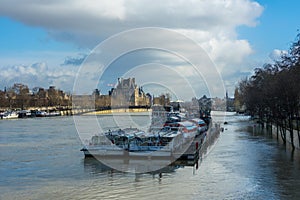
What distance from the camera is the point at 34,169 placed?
26.1 m

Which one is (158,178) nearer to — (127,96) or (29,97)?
(127,96)

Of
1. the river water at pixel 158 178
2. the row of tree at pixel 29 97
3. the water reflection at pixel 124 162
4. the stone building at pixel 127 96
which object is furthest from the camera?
the row of tree at pixel 29 97

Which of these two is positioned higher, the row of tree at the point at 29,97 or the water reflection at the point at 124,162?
the row of tree at the point at 29,97

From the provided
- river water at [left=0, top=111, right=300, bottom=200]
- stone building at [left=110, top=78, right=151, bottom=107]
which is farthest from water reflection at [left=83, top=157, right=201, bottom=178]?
stone building at [left=110, top=78, right=151, bottom=107]

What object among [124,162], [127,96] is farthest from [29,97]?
[124,162]

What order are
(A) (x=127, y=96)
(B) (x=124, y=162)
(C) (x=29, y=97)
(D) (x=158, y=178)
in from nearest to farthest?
(D) (x=158, y=178)
(B) (x=124, y=162)
(A) (x=127, y=96)
(C) (x=29, y=97)

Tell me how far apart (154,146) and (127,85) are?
51.0m

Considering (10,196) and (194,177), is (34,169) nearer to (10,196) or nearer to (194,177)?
(10,196)

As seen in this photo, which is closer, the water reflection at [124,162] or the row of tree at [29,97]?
the water reflection at [124,162]

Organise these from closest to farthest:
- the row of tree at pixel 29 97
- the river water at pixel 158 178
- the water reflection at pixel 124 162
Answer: the river water at pixel 158 178
the water reflection at pixel 124 162
the row of tree at pixel 29 97

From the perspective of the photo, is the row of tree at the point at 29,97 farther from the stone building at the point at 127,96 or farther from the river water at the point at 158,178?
the river water at the point at 158,178

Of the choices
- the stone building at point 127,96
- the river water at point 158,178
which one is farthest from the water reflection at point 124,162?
the stone building at point 127,96

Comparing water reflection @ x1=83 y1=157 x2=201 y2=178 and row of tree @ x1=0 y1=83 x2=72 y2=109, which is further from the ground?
row of tree @ x1=0 y1=83 x2=72 y2=109

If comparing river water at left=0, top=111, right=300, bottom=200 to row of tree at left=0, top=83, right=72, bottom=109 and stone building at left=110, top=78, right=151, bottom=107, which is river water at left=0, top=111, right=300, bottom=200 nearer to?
stone building at left=110, top=78, right=151, bottom=107
